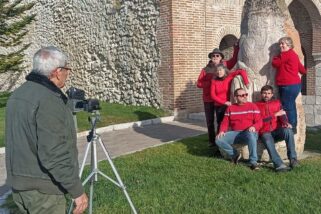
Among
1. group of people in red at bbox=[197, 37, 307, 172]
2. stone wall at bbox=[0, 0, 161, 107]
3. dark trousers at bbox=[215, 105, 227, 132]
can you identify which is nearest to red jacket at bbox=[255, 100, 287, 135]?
group of people in red at bbox=[197, 37, 307, 172]

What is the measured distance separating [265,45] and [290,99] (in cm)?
98

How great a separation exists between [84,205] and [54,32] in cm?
1799

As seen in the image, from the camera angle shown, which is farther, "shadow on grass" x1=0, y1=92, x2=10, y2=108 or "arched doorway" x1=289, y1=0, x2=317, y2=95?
"shadow on grass" x1=0, y1=92, x2=10, y2=108

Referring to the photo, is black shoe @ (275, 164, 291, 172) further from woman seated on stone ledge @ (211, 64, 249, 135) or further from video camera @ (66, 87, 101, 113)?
video camera @ (66, 87, 101, 113)

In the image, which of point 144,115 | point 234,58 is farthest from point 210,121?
point 144,115

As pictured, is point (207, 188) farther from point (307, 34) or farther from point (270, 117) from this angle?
point (307, 34)

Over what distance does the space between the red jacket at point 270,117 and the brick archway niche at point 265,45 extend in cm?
41

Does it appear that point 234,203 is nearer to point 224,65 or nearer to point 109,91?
point 224,65

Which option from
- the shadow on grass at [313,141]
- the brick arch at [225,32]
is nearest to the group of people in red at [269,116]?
the shadow on grass at [313,141]

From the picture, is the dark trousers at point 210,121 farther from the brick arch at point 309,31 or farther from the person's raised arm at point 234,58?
the brick arch at point 309,31

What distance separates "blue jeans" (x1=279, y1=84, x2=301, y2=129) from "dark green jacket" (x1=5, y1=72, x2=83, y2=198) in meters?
4.78

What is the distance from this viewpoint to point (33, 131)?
10.1 feet

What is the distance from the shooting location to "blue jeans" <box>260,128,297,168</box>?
659 centimetres

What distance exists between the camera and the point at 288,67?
710cm
